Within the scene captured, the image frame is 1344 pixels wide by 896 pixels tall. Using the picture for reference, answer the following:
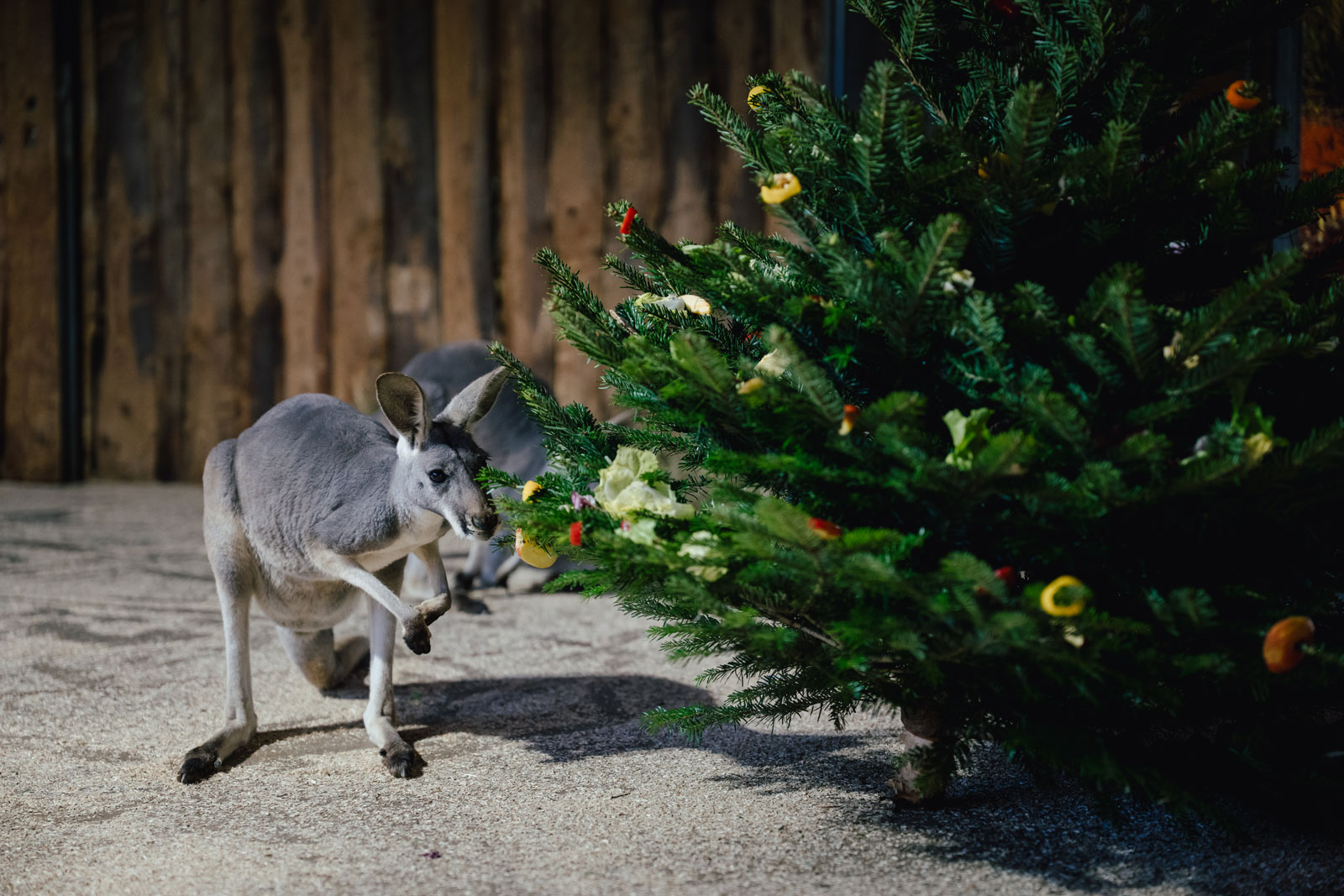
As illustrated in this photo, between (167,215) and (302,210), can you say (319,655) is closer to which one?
(302,210)

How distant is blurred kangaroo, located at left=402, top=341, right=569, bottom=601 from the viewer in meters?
3.97

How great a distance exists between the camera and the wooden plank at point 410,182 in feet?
19.8

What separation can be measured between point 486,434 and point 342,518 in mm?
1853

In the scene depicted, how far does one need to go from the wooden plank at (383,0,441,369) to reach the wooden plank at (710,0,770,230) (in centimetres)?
159

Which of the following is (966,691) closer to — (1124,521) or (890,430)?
(1124,521)

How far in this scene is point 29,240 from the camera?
278 inches

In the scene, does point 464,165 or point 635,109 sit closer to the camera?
point 635,109

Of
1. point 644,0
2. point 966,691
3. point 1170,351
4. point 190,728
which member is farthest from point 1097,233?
A: point 644,0

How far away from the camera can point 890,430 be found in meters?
1.53

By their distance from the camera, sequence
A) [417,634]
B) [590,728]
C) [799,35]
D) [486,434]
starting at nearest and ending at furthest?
1. [417,634]
2. [590,728]
3. [486,434]
4. [799,35]

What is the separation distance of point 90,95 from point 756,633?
266 inches

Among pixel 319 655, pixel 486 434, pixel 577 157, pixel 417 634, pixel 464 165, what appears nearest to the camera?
pixel 417 634

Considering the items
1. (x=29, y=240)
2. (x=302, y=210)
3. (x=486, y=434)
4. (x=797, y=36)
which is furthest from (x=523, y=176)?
(x=29, y=240)

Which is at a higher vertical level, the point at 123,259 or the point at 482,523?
the point at 123,259
